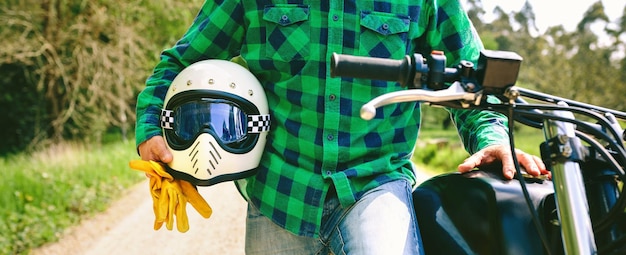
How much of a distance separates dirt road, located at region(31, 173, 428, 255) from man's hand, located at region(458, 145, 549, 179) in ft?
11.5

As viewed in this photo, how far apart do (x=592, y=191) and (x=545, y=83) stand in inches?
1555

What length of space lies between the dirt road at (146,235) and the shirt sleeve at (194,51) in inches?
119

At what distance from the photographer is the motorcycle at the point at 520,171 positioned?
1084 mm

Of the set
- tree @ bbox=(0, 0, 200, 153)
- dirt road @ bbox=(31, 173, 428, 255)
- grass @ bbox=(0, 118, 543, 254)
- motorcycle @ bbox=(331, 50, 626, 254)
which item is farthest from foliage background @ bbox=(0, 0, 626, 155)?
motorcycle @ bbox=(331, 50, 626, 254)

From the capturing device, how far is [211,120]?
5.79ft

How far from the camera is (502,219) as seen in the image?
1.36 metres

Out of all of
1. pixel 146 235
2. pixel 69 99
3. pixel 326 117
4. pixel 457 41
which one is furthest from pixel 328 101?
pixel 69 99

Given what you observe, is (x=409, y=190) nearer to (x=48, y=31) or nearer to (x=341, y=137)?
(x=341, y=137)

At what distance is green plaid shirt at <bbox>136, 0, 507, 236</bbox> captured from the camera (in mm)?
1812

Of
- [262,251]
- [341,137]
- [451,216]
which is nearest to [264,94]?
[341,137]

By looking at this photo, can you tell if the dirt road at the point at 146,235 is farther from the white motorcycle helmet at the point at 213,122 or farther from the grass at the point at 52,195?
the white motorcycle helmet at the point at 213,122

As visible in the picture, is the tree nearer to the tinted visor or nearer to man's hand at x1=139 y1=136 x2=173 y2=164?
man's hand at x1=139 y1=136 x2=173 y2=164

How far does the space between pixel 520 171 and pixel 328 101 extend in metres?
0.75

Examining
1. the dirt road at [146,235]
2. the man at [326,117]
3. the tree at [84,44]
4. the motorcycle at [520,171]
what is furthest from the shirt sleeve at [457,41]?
the tree at [84,44]
